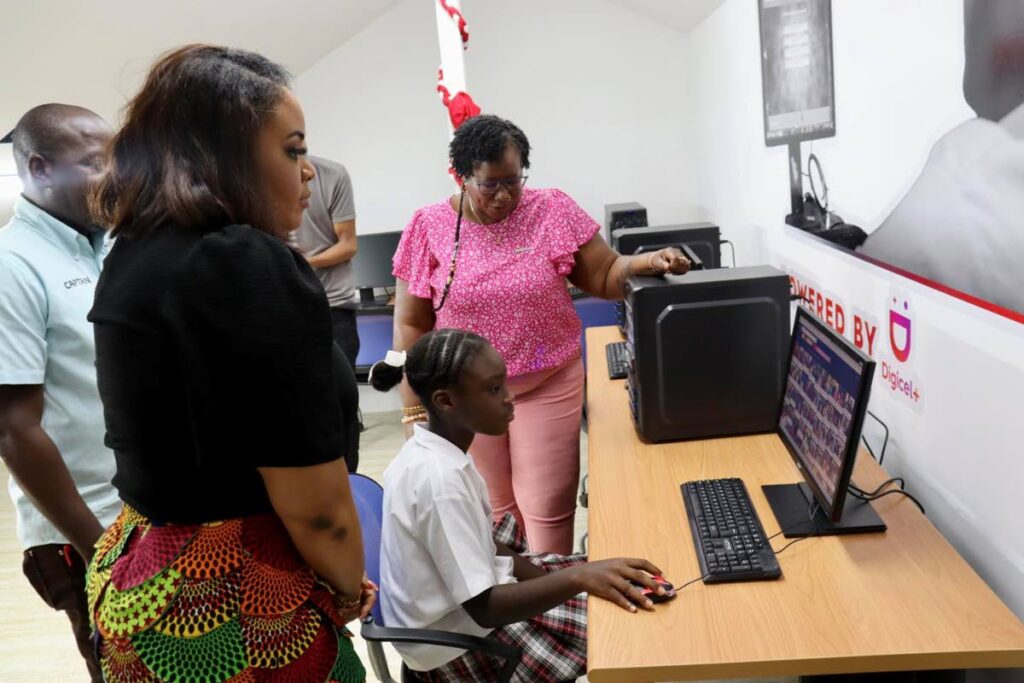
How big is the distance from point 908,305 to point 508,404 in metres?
0.81

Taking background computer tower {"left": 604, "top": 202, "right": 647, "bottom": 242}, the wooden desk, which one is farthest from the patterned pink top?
background computer tower {"left": 604, "top": 202, "right": 647, "bottom": 242}

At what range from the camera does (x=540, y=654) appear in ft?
4.89

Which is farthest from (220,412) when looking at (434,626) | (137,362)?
(434,626)

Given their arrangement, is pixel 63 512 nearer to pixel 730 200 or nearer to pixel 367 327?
pixel 730 200

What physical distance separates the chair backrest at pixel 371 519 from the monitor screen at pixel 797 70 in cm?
142

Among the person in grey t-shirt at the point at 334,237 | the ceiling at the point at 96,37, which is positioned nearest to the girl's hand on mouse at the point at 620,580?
the ceiling at the point at 96,37

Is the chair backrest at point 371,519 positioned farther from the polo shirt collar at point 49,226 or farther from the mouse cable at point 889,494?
the mouse cable at point 889,494

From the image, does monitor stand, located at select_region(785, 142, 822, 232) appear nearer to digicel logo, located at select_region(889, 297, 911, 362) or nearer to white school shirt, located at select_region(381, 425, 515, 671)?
digicel logo, located at select_region(889, 297, 911, 362)

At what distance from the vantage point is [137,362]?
86 cm

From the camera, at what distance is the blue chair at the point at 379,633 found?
1320 millimetres

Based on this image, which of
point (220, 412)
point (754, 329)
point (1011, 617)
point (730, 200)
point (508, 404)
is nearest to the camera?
point (220, 412)

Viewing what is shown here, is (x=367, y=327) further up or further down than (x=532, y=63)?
further down

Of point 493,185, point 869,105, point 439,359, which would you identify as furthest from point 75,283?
A: point 869,105

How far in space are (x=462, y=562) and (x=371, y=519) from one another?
29 centimetres
